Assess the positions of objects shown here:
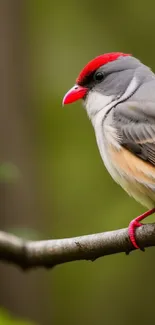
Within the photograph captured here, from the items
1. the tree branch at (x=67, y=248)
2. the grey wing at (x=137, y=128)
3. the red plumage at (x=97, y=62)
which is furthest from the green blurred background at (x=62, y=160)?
the tree branch at (x=67, y=248)

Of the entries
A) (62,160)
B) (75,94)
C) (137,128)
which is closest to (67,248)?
(137,128)

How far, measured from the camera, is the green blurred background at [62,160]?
25.3 feet

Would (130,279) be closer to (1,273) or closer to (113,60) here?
(1,273)

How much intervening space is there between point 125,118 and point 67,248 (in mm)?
1126

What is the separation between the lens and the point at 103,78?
5281 mm

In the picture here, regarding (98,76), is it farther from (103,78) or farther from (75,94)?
(75,94)

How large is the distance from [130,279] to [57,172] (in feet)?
4.93

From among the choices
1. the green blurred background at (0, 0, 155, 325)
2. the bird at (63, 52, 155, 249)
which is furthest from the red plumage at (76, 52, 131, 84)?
the green blurred background at (0, 0, 155, 325)

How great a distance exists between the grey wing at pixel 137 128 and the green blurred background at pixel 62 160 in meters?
2.51

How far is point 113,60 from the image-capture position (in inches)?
206

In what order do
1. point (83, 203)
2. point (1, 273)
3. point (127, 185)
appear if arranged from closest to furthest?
point (127, 185), point (1, 273), point (83, 203)

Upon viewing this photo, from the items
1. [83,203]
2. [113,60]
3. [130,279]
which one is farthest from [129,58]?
[130,279]

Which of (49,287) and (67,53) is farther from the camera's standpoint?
(67,53)

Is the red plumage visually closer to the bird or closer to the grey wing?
the bird
